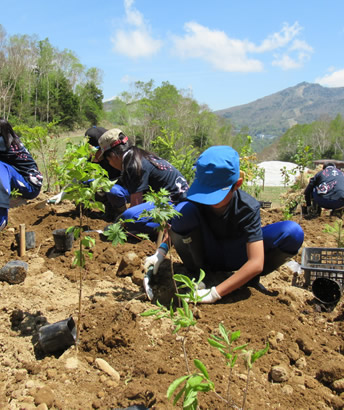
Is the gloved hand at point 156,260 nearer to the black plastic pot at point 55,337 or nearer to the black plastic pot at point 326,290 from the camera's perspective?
the black plastic pot at point 55,337

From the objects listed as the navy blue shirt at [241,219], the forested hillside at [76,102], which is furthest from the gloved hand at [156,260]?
the forested hillside at [76,102]

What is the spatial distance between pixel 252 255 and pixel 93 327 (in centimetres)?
102

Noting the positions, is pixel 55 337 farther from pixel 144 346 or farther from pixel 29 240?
pixel 29 240

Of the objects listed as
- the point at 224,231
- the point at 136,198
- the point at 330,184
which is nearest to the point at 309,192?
the point at 330,184

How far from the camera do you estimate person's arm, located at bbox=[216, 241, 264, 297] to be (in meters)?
2.19

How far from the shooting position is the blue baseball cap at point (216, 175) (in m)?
2.06

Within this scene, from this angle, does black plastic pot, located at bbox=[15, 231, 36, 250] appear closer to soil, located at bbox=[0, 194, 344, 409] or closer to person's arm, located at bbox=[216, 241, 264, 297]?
soil, located at bbox=[0, 194, 344, 409]

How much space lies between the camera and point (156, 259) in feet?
8.31

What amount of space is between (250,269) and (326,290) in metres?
0.89

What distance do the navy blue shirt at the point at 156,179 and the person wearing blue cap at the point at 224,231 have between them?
113 cm

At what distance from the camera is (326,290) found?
2.71 meters

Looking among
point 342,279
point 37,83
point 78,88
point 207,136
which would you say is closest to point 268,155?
point 207,136

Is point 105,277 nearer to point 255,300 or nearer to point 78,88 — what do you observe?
point 255,300

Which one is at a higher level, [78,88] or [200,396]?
[78,88]
